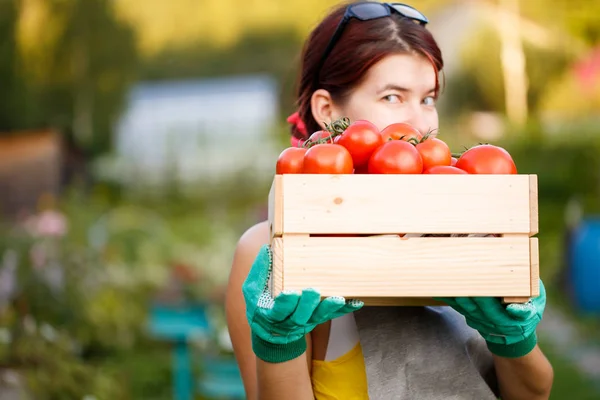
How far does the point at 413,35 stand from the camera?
2025mm

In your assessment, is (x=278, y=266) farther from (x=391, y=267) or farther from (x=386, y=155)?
(x=386, y=155)

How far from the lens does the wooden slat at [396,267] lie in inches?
60.9

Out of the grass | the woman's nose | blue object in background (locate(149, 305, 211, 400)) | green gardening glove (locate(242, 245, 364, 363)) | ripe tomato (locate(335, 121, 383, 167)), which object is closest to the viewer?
green gardening glove (locate(242, 245, 364, 363))

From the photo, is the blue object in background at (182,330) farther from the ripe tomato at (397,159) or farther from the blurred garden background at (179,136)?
the ripe tomato at (397,159)

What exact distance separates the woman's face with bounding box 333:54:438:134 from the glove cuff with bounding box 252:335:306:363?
1.99ft

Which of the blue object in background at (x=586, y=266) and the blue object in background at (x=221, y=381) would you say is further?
the blue object in background at (x=586, y=266)

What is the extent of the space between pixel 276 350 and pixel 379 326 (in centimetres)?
31

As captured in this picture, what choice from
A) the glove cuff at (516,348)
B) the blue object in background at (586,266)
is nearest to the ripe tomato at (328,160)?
the glove cuff at (516,348)

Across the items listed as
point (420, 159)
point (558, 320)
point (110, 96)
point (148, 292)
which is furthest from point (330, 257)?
point (558, 320)

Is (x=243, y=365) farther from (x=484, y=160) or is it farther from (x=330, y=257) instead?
(x=484, y=160)

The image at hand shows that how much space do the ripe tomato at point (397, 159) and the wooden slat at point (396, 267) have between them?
0.16m

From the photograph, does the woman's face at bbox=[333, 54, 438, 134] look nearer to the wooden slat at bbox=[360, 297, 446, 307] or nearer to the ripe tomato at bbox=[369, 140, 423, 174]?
the ripe tomato at bbox=[369, 140, 423, 174]

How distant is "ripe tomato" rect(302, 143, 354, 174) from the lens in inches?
63.4

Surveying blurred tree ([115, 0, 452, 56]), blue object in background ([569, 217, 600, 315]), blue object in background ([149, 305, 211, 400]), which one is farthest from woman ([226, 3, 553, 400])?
blue object in background ([569, 217, 600, 315])
